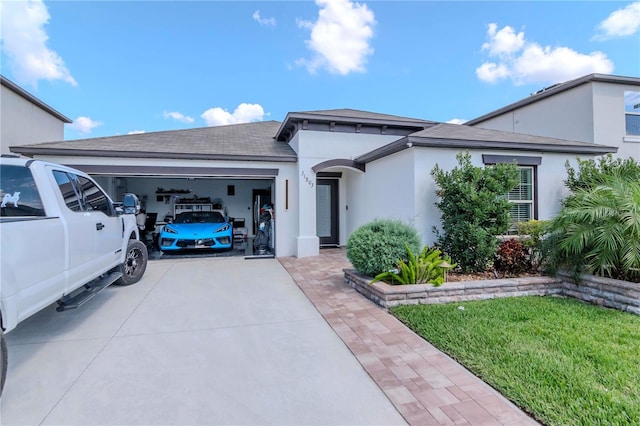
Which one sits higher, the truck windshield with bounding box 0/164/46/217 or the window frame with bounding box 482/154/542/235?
the window frame with bounding box 482/154/542/235

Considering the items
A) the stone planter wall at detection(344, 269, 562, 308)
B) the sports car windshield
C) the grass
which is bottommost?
the grass

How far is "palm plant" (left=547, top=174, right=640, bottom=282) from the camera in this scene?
182 inches

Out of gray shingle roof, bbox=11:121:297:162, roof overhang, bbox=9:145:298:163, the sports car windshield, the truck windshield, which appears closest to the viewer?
the truck windshield

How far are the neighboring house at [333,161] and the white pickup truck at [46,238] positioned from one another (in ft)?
14.2

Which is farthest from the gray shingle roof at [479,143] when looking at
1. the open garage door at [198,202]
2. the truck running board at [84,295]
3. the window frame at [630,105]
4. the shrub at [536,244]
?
the truck running board at [84,295]

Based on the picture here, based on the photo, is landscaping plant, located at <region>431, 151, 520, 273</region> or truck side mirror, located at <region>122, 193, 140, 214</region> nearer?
truck side mirror, located at <region>122, 193, 140, 214</region>

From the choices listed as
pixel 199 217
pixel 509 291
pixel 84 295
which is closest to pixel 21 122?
pixel 199 217

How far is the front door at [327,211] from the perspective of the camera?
441 inches

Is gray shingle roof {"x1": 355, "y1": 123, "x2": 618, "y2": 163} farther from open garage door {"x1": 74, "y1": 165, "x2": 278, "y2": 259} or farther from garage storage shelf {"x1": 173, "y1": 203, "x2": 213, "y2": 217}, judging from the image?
garage storage shelf {"x1": 173, "y1": 203, "x2": 213, "y2": 217}

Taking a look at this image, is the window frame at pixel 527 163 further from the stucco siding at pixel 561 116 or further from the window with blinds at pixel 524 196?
the stucco siding at pixel 561 116

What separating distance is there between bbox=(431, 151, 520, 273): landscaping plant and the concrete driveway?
10.8 feet

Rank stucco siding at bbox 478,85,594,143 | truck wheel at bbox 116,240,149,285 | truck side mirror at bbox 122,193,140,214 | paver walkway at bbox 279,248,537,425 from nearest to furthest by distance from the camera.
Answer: paver walkway at bbox 279,248,537,425, truck side mirror at bbox 122,193,140,214, truck wheel at bbox 116,240,149,285, stucco siding at bbox 478,85,594,143

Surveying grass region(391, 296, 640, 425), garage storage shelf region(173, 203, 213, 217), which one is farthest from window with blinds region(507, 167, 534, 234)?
garage storage shelf region(173, 203, 213, 217)

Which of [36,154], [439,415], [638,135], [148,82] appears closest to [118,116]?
[148,82]
